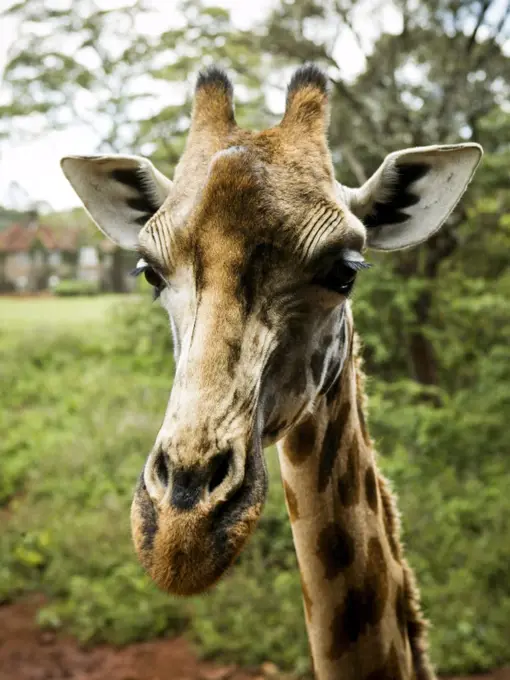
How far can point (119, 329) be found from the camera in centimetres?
991

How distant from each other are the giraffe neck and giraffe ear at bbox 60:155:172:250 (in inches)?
31.4

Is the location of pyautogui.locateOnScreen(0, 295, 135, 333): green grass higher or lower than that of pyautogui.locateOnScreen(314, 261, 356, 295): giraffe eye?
higher

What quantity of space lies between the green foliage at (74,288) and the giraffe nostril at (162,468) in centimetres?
848

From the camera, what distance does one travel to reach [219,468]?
1.21 metres

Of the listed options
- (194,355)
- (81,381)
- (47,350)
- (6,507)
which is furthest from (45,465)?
(194,355)

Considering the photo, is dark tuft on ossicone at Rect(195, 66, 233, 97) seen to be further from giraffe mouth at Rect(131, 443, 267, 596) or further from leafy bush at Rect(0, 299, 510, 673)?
leafy bush at Rect(0, 299, 510, 673)

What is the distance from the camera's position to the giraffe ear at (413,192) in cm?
180

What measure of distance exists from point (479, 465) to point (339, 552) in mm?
4521

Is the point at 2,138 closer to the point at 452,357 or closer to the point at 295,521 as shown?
the point at 452,357

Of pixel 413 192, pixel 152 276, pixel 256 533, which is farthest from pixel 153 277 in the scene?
pixel 256 533

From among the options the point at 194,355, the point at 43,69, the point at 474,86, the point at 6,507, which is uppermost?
the point at 43,69

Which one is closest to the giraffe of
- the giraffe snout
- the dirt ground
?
the giraffe snout

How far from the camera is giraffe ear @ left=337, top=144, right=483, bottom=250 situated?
180cm

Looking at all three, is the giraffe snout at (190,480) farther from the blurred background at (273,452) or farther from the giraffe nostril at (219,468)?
the blurred background at (273,452)
